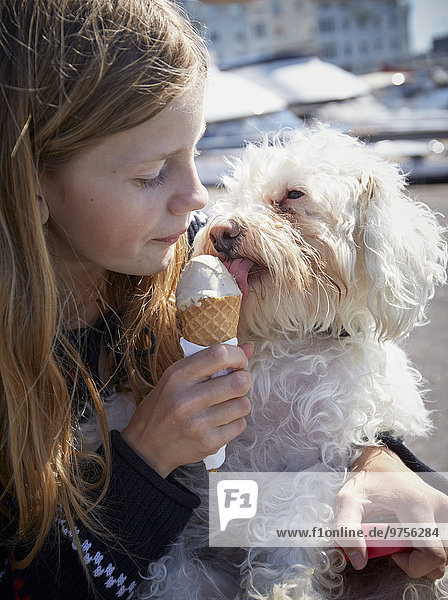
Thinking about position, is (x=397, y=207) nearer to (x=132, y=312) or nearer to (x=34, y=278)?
(x=132, y=312)

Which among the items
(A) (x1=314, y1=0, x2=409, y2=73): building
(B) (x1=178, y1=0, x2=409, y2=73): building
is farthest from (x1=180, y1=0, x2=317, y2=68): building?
(A) (x1=314, y1=0, x2=409, y2=73): building

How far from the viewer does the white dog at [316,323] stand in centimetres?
163

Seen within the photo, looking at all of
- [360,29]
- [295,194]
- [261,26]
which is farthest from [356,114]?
[360,29]

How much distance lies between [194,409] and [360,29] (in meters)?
77.4

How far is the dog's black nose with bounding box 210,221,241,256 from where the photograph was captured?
5.56ft

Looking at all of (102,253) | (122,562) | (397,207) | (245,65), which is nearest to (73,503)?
(122,562)

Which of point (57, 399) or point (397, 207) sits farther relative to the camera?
point (397, 207)

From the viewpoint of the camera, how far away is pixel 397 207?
182cm

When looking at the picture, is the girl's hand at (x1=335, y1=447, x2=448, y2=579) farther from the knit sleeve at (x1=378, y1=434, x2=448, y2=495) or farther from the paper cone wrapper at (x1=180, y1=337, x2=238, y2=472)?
the paper cone wrapper at (x1=180, y1=337, x2=238, y2=472)

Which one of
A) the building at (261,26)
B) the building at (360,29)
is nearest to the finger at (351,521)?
the building at (261,26)

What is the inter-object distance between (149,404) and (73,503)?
0.91 ft

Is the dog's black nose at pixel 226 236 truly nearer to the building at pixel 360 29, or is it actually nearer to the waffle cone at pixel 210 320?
the waffle cone at pixel 210 320

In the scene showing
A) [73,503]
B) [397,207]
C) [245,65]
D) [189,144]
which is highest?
[189,144]

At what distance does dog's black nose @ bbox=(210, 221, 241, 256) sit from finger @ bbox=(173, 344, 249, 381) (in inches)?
12.4
